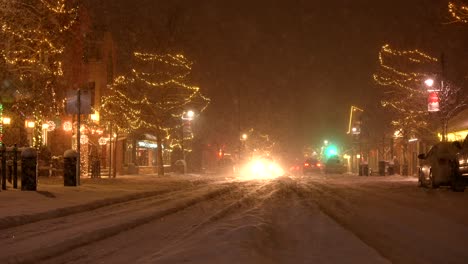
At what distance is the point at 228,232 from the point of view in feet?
31.0

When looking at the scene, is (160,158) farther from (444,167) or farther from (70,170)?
(444,167)

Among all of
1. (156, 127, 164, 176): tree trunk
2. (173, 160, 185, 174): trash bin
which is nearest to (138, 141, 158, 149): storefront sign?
(173, 160, 185, 174): trash bin

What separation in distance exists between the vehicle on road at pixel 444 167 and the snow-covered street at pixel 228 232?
20.0ft

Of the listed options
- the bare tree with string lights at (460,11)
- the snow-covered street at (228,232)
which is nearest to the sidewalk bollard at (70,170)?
the snow-covered street at (228,232)

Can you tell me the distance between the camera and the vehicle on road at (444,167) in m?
22.4

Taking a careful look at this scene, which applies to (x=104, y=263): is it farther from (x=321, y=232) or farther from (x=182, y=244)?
(x=321, y=232)

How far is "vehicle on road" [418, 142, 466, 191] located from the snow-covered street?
6.10 meters

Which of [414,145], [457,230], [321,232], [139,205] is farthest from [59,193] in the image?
[414,145]

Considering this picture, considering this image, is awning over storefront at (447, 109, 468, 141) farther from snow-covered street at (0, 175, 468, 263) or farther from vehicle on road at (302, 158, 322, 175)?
snow-covered street at (0, 175, 468, 263)

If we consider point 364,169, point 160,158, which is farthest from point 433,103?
point 160,158

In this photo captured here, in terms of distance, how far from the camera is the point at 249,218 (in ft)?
39.4

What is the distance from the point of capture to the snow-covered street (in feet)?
25.1

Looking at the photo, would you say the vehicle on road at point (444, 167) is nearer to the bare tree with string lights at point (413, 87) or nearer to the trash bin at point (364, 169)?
the bare tree with string lights at point (413, 87)

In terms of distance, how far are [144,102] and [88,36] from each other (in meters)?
7.86
